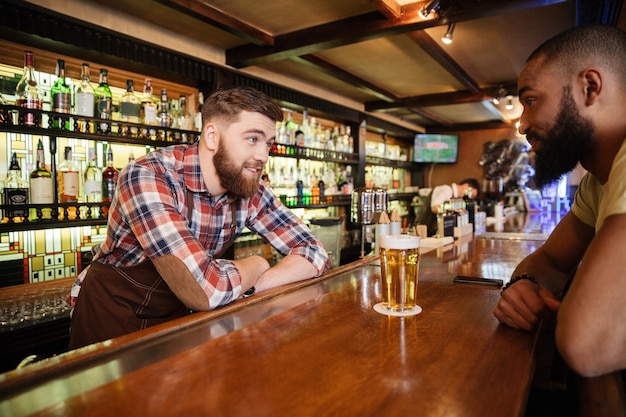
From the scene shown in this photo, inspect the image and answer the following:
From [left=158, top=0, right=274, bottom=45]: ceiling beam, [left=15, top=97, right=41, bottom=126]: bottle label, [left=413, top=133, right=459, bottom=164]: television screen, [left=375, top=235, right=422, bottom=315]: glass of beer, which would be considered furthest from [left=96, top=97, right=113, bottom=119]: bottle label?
[left=413, top=133, right=459, bottom=164]: television screen

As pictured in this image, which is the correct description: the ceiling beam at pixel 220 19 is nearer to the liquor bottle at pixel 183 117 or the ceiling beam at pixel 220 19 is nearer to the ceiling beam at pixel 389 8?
the liquor bottle at pixel 183 117

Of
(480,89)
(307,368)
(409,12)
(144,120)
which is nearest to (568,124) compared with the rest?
(307,368)

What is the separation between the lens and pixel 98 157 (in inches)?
116

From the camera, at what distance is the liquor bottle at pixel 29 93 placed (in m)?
2.33

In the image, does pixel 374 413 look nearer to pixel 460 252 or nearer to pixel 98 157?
pixel 460 252

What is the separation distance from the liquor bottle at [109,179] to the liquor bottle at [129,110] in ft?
0.63

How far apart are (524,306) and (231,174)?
1.04m

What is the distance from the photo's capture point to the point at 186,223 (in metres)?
1.36

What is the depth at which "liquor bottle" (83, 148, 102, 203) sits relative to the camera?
2688 millimetres

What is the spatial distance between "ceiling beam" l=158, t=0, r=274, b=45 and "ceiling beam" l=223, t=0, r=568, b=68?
0.17 m

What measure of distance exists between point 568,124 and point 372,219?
110cm

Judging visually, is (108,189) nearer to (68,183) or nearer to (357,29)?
(68,183)

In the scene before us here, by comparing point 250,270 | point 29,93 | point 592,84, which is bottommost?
point 250,270

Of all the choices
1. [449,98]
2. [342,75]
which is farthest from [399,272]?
[449,98]
